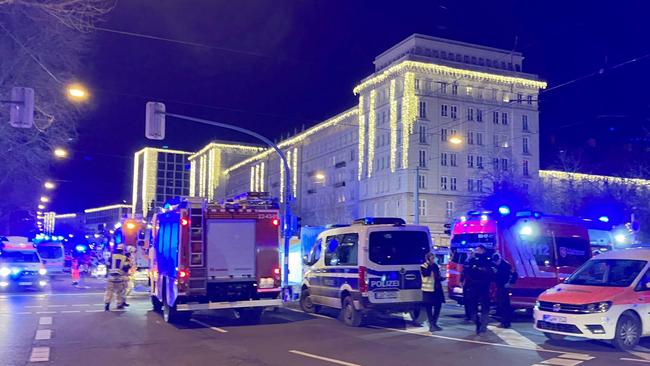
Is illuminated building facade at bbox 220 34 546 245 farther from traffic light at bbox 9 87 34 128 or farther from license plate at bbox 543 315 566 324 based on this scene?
traffic light at bbox 9 87 34 128

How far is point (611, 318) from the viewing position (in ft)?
35.0

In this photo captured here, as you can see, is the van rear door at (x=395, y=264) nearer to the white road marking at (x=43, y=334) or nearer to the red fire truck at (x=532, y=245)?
the red fire truck at (x=532, y=245)

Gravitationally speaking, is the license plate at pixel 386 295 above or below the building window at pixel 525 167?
below

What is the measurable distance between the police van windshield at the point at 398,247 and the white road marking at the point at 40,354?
22.1 feet

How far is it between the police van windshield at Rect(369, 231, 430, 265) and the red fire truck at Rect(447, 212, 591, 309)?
2.21 metres

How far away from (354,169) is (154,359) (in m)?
67.3

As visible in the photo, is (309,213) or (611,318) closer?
(611,318)

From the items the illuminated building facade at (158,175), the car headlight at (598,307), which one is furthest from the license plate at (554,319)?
the illuminated building facade at (158,175)

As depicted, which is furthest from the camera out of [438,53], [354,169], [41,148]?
[354,169]

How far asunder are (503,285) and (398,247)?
253 cm

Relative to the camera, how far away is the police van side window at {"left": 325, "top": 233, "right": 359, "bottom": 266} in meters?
14.1

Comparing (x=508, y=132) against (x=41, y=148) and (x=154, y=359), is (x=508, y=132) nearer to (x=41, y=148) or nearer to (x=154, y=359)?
(x=41, y=148)

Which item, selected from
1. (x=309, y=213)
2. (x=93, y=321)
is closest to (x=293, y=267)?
(x=93, y=321)

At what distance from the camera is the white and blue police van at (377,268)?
13.6 meters
